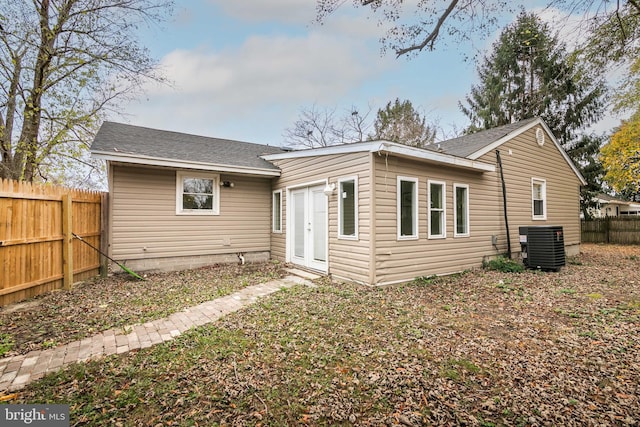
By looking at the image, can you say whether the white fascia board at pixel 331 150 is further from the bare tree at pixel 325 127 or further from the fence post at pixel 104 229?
the bare tree at pixel 325 127

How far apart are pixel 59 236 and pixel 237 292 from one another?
363cm

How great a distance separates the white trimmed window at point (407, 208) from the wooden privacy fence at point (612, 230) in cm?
1618

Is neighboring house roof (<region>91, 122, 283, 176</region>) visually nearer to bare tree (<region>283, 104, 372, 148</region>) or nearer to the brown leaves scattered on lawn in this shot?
the brown leaves scattered on lawn

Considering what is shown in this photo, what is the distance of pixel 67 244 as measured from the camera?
5.62m

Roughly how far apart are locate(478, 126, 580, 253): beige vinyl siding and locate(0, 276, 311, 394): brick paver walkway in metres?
8.17

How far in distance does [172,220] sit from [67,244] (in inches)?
91.0

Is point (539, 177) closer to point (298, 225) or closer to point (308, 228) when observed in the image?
point (308, 228)

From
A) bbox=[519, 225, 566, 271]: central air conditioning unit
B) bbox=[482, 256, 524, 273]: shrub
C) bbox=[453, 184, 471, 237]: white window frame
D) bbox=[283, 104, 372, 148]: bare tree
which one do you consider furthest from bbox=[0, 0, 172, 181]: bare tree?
bbox=[519, 225, 566, 271]: central air conditioning unit

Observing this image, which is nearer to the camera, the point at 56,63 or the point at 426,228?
A: the point at 426,228

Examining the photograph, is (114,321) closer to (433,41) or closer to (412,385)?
(412,385)

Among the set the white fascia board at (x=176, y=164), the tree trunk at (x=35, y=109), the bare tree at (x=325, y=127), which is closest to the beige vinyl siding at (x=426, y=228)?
the white fascia board at (x=176, y=164)

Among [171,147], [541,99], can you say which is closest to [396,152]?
[171,147]

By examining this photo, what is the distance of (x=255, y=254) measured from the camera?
898cm

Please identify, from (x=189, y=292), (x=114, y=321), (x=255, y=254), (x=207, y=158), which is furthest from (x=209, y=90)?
(x=114, y=321)
